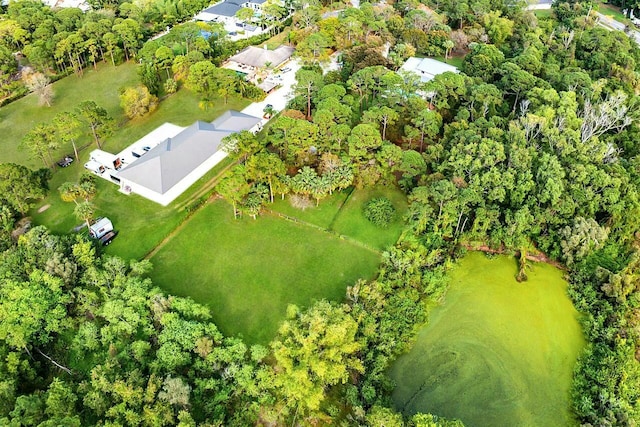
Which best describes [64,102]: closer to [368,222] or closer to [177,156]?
[177,156]

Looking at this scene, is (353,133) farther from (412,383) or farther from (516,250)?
(412,383)

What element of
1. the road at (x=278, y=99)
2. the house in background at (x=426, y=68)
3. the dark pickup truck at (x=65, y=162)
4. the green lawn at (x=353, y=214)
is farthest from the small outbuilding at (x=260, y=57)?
the green lawn at (x=353, y=214)

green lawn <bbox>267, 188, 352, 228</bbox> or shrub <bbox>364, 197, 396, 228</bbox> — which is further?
green lawn <bbox>267, 188, 352, 228</bbox>

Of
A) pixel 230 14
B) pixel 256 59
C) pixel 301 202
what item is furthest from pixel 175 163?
pixel 230 14

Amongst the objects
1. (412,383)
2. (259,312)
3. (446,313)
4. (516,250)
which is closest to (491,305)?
(446,313)

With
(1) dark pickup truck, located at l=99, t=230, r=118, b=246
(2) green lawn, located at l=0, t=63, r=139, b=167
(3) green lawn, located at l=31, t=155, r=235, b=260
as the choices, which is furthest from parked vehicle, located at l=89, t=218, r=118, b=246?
(2) green lawn, located at l=0, t=63, r=139, b=167

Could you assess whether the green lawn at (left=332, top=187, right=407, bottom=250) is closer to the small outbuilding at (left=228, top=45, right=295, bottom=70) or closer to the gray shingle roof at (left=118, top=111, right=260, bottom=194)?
the gray shingle roof at (left=118, top=111, right=260, bottom=194)
